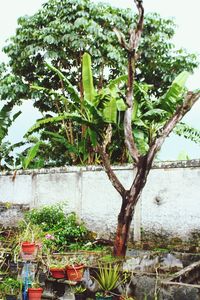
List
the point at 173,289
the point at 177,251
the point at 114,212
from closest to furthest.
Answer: the point at 173,289 → the point at 177,251 → the point at 114,212

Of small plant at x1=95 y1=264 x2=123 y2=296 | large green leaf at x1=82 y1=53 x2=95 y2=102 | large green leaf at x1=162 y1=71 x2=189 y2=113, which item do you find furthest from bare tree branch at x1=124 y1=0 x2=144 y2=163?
large green leaf at x1=82 y1=53 x2=95 y2=102

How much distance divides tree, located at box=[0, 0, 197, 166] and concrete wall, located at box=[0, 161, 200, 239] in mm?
1330

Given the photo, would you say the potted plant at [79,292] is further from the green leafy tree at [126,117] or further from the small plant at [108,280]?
the green leafy tree at [126,117]

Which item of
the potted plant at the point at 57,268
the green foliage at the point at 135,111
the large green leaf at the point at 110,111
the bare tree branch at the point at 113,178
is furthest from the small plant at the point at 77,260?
the large green leaf at the point at 110,111

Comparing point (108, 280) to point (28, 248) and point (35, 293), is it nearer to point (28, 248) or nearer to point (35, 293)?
point (35, 293)

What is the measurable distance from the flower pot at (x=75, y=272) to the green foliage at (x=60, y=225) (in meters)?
1.88

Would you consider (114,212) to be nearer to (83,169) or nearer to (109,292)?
(83,169)

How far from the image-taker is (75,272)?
5.70 meters

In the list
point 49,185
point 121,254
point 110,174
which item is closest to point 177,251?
point 121,254

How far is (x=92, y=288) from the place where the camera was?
5.59 m

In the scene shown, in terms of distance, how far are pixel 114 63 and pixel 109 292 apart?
23.3 feet

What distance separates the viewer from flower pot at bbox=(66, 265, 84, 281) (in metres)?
5.70

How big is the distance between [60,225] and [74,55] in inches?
200

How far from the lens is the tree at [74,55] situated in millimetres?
10789
